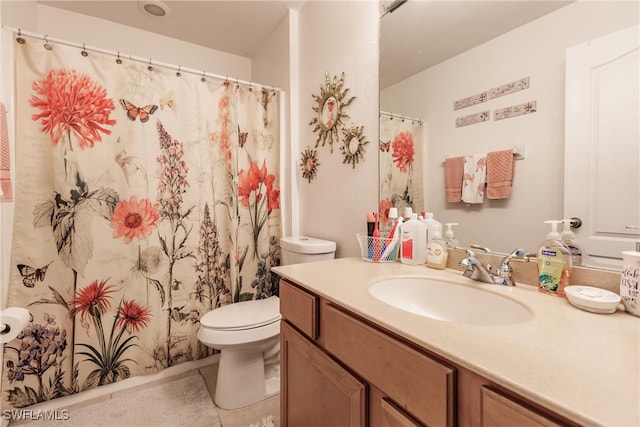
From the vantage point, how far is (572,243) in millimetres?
779

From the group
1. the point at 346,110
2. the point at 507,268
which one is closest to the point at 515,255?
the point at 507,268

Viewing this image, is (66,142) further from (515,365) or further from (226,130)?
(515,365)

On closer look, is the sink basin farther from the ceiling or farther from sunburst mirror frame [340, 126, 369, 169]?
the ceiling

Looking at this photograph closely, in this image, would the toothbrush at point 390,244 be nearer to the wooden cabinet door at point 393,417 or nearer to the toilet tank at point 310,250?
the toilet tank at point 310,250

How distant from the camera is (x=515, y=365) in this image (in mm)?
456

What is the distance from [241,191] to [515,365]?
1.65m

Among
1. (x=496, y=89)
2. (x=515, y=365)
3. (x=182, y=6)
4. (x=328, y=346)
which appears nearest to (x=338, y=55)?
(x=496, y=89)

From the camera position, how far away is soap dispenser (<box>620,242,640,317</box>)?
628mm

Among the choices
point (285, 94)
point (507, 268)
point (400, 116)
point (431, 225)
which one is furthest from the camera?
point (285, 94)

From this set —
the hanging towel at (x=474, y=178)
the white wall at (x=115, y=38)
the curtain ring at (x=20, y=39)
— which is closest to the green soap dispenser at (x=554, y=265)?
the hanging towel at (x=474, y=178)

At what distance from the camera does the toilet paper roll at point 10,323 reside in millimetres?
912

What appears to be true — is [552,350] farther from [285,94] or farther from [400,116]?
[285,94]

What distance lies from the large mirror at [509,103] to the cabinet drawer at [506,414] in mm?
555

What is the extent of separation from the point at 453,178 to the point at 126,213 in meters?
1.65
